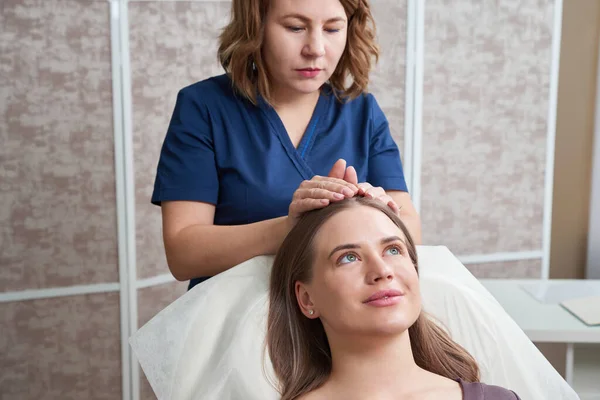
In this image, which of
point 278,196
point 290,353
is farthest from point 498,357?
point 278,196

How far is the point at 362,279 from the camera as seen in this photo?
4.12ft

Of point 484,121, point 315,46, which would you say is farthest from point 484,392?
point 484,121

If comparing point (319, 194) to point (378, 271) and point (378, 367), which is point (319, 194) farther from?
point (378, 367)

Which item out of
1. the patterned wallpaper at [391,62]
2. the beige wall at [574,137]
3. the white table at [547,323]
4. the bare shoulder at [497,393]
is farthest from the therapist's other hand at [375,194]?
the beige wall at [574,137]

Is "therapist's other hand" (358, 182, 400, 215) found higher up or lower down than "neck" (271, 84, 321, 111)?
lower down

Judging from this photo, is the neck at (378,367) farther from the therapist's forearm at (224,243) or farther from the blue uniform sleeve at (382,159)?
the blue uniform sleeve at (382,159)

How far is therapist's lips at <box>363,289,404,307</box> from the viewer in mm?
1229

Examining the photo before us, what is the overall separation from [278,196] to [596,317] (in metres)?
0.83

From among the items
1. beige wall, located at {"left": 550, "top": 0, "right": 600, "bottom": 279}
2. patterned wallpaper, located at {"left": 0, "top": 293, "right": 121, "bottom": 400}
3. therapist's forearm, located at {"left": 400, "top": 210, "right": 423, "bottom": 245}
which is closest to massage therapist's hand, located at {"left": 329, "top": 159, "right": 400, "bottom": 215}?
therapist's forearm, located at {"left": 400, "top": 210, "right": 423, "bottom": 245}

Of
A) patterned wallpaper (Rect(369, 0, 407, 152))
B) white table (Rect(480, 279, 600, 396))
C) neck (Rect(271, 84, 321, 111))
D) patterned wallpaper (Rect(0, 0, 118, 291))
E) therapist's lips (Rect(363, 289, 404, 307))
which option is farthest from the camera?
patterned wallpaper (Rect(369, 0, 407, 152))

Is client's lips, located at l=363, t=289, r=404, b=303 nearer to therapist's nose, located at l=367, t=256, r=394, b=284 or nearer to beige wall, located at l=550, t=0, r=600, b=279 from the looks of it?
therapist's nose, located at l=367, t=256, r=394, b=284

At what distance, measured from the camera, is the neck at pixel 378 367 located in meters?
1.26

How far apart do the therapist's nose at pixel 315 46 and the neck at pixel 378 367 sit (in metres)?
0.52

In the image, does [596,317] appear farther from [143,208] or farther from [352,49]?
[143,208]
